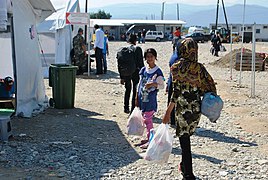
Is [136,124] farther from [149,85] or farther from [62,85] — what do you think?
[62,85]

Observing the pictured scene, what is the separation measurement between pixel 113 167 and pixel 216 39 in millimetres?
28823

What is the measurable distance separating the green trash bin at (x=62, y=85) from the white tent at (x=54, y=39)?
6.83 meters

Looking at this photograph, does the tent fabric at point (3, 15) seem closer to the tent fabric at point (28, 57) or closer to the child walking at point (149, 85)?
the child walking at point (149, 85)

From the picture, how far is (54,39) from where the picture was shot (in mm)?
18812

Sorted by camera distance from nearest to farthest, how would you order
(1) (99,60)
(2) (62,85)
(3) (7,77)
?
(3) (7,77) < (2) (62,85) < (1) (99,60)

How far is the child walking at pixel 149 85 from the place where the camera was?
304 inches

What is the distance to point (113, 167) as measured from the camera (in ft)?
22.8

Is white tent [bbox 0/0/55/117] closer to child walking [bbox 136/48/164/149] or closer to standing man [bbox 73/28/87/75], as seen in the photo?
child walking [bbox 136/48/164/149]

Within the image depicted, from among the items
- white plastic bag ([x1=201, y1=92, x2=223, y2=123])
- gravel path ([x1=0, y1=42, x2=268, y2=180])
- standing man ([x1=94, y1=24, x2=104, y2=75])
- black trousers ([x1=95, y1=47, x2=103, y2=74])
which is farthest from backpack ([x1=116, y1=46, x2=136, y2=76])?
black trousers ([x1=95, y1=47, x2=103, y2=74])

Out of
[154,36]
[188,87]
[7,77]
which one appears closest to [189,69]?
[188,87]

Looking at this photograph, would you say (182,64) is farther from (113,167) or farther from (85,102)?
(85,102)

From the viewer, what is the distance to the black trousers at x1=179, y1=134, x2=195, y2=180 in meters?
6.08

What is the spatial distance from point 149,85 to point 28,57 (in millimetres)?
4406

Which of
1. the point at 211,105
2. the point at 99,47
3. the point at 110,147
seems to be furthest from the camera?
the point at 99,47
